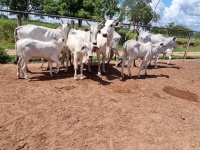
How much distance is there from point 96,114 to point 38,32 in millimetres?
4792

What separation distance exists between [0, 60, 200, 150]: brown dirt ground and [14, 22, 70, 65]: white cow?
158cm

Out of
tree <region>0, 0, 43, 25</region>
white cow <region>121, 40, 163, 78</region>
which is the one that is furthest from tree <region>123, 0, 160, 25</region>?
white cow <region>121, 40, 163, 78</region>

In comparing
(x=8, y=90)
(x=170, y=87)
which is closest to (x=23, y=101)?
(x=8, y=90)

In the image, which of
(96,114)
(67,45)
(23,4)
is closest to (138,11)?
(23,4)

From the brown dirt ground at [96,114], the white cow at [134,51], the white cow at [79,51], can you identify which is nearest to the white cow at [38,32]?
the white cow at [79,51]

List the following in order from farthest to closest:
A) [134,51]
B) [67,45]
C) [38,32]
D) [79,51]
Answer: [67,45] < [38,32] < [134,51] < [79,51]

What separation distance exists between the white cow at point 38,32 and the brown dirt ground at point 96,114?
158cm

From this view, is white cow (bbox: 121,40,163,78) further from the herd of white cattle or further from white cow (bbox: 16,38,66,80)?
white cow (bbox: 16,38,66,80)

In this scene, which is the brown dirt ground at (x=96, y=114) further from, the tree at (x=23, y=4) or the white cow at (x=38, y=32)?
the tree at (x=23, y=4)

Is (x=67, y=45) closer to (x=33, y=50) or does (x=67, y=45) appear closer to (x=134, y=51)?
(x=33, y=50)

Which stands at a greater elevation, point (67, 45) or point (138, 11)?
point (138, 11)

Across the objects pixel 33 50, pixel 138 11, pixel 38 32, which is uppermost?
pixel 138 11

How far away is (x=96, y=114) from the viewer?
498cm

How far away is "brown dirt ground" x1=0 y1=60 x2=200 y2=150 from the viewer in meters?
3.96
